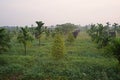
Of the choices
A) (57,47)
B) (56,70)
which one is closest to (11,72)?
(56,70)

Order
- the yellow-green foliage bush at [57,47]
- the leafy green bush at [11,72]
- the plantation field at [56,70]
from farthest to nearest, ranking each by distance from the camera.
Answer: the yellow-green foliage bush at [57,47]
the plantation field at [56,70]
the leafy green bush at [11,72]

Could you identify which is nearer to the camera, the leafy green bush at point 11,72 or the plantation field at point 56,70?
the leafy green bush at point 11,72

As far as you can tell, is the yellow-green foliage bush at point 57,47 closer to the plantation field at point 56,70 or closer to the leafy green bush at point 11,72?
the plantation field at point 56,70

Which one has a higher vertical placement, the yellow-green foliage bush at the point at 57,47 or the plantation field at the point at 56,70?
the yellow-green foliage bush at the point at 57,47

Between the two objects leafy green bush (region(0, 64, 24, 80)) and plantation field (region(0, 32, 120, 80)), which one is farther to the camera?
plantation field (region(0, 32, 120, 80))

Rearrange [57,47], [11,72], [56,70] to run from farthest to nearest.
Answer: [57,47], [56,70], [11,72]

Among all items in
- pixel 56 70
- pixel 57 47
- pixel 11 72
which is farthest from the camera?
pixel 57 47

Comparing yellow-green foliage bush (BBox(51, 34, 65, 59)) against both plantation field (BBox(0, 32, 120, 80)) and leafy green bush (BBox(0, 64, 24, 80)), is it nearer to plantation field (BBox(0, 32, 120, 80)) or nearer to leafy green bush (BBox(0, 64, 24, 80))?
plantation field (BBox(0, 32, 120, 80))

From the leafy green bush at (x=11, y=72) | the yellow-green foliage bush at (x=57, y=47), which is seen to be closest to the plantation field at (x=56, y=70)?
the leafy green bush at (x=11, y=72)

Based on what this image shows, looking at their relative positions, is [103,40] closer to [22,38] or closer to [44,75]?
[22,38]

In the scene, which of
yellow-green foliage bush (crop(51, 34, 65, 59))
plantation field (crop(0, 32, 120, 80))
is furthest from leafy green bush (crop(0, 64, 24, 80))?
yellow-green foliage bush (crop(51, 34, 65, 59))

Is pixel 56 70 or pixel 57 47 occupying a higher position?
pixel 57 47

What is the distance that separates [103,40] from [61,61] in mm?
16042

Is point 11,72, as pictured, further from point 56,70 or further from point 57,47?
point 57,47
